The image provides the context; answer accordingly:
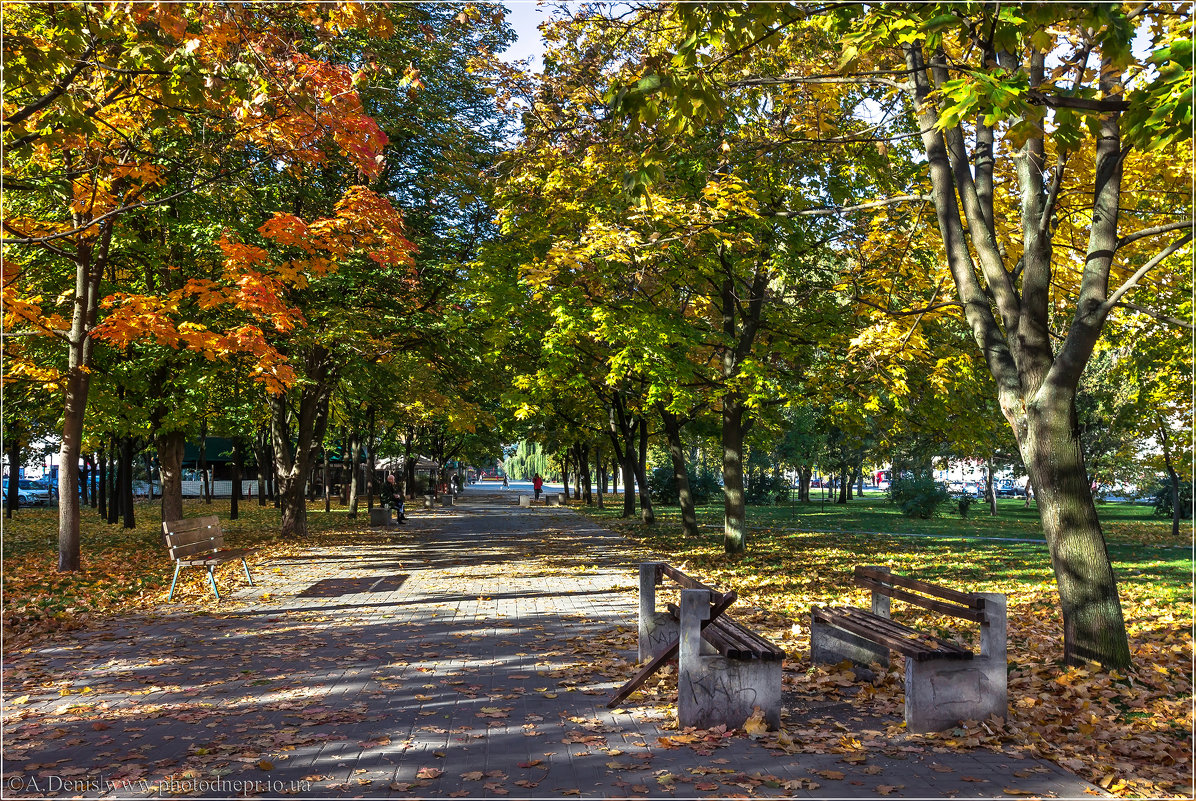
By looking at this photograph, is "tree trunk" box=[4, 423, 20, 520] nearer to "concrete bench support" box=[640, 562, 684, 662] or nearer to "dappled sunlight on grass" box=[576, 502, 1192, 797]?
"dappled sunlight on grass" box=[576, 502, 1192, 797]

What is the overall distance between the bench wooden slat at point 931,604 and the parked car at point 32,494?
5043 centimetres

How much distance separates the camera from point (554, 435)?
37.1 m

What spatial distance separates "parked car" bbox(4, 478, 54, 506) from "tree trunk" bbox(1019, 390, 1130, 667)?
169 feet

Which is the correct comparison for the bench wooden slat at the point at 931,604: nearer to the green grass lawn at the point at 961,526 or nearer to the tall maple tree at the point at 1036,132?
the tall maple tree at the point at 1036,132

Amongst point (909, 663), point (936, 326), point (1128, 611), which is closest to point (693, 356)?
point (936, 326)

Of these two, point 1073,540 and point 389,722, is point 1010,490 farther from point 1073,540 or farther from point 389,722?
point 389,722

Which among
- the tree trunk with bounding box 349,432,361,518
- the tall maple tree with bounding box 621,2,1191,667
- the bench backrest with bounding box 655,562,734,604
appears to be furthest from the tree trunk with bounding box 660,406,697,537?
the tree trunk with bounding box 349,432,361,518

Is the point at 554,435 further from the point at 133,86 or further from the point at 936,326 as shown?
the point at 133,86

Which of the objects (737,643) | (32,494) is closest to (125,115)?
(737,643)

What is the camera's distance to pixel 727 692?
5531mm

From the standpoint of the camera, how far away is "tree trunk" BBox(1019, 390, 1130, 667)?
21.9 feet

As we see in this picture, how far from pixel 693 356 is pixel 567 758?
13.1 meters

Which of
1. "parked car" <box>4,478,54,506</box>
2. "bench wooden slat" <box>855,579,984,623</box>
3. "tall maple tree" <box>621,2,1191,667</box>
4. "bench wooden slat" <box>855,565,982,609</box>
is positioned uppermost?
"tall maple tree" <box>621,2,1191,667</box>

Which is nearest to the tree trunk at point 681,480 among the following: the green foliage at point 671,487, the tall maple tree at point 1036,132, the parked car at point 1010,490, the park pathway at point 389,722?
the park pathway at point 389,722
